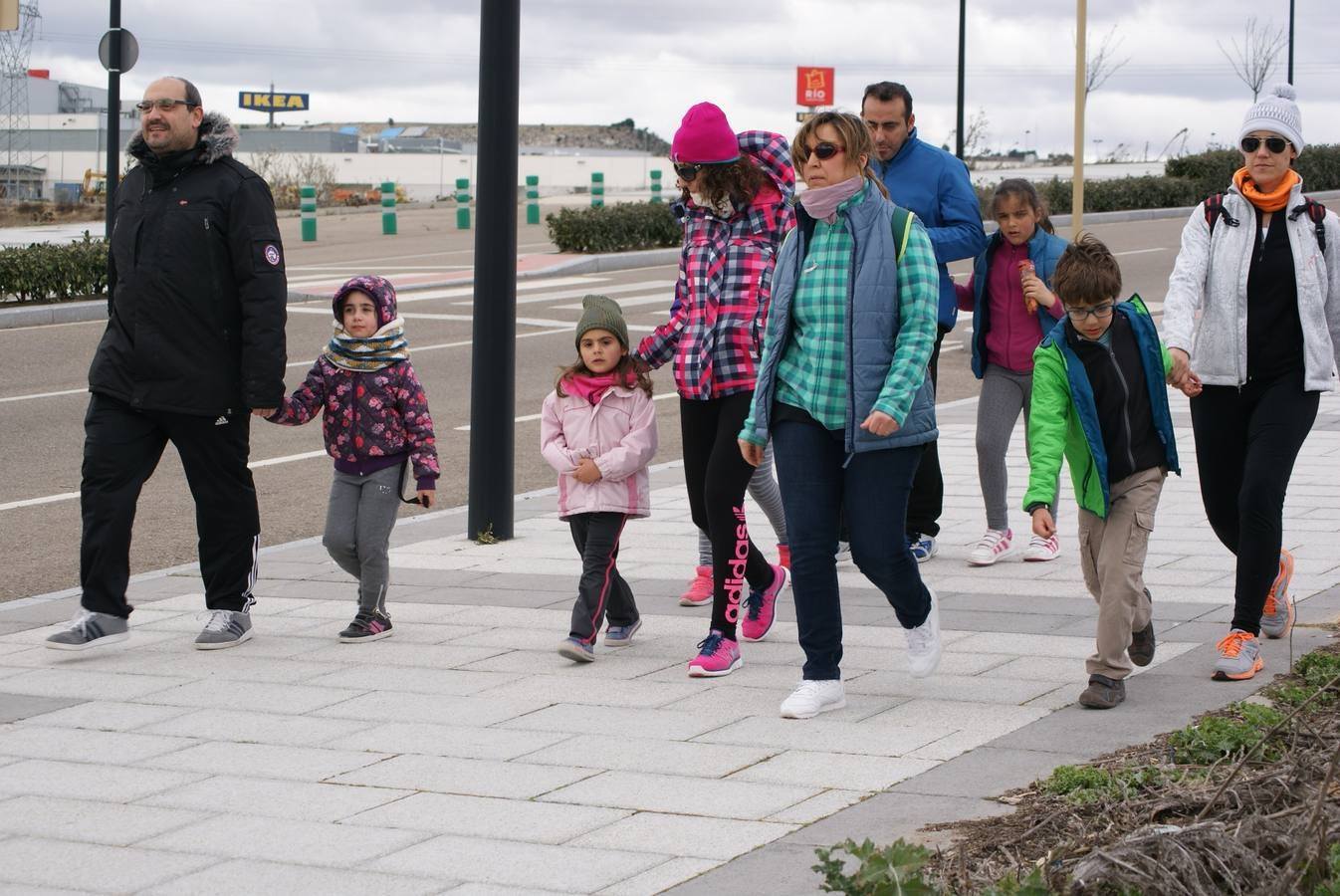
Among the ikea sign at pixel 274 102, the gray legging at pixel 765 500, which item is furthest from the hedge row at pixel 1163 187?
the ikea sign at pixel 274 102

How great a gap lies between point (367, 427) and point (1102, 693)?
2806 mm

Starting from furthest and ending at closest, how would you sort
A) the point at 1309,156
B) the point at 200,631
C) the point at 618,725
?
1. the point at 1309,156
2. the point at 200,631
3. the point at 618,725

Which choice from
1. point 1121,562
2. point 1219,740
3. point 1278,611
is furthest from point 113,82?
point 1219,740

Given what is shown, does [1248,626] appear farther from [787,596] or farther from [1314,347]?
[787,596]

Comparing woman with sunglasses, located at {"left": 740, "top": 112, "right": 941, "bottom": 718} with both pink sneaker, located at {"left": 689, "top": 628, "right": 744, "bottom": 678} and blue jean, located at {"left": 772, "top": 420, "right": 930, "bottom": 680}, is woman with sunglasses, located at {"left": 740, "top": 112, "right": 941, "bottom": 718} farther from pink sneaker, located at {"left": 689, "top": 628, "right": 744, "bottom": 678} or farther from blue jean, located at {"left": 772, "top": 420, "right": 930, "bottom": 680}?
pink sneaker, located at {"left": 689, "top": 628, "right": 744, "bottom": 678}

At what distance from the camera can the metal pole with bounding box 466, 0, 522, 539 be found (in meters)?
9.03

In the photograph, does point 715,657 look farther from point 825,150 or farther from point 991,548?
point 991,548

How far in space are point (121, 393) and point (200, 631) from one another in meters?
0.98

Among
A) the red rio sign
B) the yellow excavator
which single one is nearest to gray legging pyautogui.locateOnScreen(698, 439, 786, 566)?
the red rio sign

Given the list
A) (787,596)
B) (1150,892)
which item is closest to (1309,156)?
(787,596)

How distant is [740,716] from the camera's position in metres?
5.68

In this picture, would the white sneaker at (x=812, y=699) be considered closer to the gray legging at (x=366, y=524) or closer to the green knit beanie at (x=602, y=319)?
the green knit beanie at (x=602, y=319)

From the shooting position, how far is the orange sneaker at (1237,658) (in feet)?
19.1

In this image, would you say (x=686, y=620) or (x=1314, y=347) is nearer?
(x=1314, y=347)
